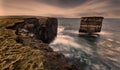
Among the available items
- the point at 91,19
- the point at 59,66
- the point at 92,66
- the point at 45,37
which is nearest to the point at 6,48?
the point at 59,66

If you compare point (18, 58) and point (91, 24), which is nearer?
point (18, 58)

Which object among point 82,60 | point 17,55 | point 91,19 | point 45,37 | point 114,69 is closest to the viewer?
point 17,55

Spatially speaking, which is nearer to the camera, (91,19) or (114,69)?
(114,69)

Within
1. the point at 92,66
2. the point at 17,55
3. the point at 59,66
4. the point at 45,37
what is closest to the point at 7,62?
the point at 17,55

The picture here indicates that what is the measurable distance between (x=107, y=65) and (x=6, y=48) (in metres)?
20.2

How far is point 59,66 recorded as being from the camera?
1322cm

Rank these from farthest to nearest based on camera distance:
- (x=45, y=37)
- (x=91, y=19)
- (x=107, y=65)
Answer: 1. (x=91, y=19)
2. (x=45, y=37)
3. (x=107, y=65)

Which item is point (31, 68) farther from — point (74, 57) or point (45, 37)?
point (45, 37)

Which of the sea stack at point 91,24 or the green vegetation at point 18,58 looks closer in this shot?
the green vegetation at point 18,58

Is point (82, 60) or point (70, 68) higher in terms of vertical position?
point (70, 68)

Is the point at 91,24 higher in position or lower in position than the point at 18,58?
lower

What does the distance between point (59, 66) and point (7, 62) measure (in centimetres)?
479

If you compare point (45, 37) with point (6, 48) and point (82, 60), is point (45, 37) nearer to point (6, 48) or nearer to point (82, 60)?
point (82, 60)

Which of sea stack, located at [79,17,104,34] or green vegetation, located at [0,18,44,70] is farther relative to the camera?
sea stack, located at [79,17,104,34]
